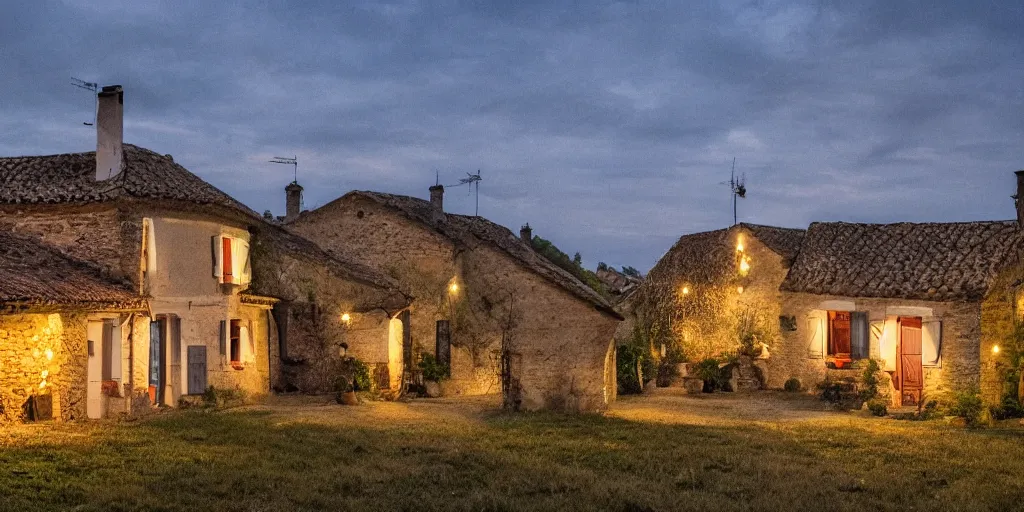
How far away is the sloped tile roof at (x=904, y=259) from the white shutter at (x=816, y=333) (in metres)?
0.94

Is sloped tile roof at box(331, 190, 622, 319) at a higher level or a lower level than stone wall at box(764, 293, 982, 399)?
higher

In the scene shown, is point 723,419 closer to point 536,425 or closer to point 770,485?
point 536,425

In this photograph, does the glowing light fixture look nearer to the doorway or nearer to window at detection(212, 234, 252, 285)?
window at detection(212, 234, 252, 285)

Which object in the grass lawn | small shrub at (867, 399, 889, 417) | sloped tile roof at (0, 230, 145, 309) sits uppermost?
sloped tile roof at (0, 230, 145, 309)

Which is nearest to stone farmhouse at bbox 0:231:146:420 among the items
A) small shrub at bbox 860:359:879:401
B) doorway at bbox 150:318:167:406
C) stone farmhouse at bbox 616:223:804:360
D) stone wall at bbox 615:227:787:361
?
doorway at bbox 150:318:167:406

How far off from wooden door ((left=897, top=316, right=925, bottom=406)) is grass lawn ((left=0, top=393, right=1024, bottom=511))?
16.1 feet

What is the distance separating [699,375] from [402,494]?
1873 centimetres

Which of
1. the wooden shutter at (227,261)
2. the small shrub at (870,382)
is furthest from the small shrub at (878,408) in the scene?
the wooden shutter at (227,261)

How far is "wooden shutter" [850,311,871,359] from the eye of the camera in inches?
1032

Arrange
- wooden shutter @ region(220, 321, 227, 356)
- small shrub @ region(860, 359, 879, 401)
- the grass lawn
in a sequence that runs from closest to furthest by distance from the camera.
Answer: the grass lawn < wooden shutter @ region(220, 321, 227, 356) < small shrub @ region(860, 359, 879, 401)

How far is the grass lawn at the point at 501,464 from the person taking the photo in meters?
11.9

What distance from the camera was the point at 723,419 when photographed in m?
21.5

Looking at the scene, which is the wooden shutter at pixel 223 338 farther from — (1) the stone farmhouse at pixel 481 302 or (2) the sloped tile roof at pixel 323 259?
(1) the stone farmhouse at pixel 481 302

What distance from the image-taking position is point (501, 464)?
14.5 m
